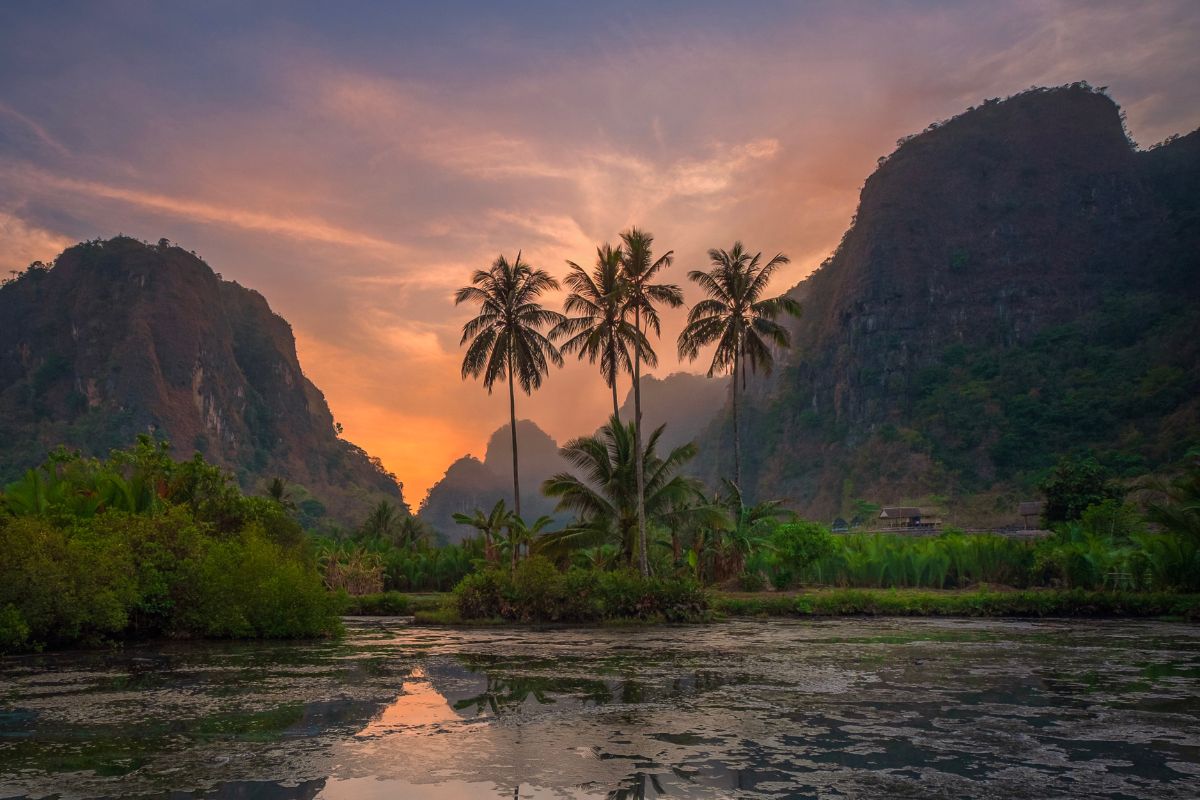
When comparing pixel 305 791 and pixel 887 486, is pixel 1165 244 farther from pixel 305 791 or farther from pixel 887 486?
pixel 305 791

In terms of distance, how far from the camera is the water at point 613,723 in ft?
23.8

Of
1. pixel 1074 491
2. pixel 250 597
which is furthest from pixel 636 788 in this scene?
pixel 1074 491

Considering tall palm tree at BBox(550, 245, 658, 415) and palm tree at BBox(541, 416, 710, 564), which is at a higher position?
tall palm tree at BBox(550, 245, 658, 415)

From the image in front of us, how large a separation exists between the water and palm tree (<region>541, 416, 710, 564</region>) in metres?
14.1

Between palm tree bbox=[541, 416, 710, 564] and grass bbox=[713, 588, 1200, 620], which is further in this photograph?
palm tree bbox=[541, 416, 710, 564]

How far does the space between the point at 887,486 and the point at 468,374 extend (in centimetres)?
9585

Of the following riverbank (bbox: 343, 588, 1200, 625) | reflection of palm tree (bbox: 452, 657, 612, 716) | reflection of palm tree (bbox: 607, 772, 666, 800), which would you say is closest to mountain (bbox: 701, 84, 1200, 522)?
riverbank (bbox: 343, 588, 1200, 625)

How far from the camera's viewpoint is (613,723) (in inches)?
386

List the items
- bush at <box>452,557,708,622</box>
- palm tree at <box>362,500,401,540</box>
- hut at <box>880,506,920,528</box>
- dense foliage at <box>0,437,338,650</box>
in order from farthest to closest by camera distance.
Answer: hut at <box>880,506,920,528</box>, palm tree at <box>362,500,401,540</box>, bush at <box>452,557,708,622</box>, dense foliage at <box>0,437,338,650</box>

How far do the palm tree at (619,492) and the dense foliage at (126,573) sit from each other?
446 inches

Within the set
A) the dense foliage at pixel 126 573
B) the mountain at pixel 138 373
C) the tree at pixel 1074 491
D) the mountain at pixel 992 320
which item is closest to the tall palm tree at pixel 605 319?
the dense foliage at pixel 126 573

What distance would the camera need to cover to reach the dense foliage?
683 inches

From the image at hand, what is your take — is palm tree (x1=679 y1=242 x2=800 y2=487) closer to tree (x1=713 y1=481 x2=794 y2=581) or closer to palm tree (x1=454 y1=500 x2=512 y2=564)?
tree (x1=713 y1=481 x2=794 y2=581)

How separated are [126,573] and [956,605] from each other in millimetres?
24536
